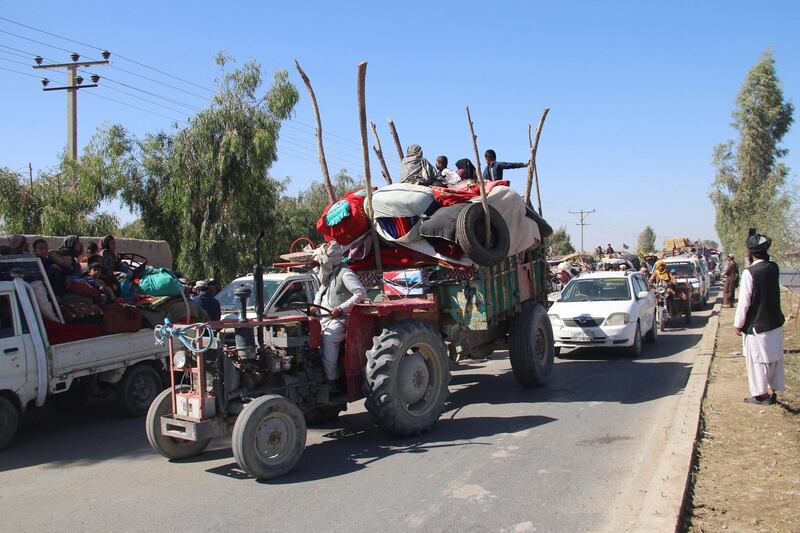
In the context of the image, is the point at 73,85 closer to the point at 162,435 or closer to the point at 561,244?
the point at 162,435

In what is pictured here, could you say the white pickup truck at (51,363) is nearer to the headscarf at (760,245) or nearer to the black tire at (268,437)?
the black tire at (268,437)

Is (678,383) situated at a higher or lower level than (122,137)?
lower

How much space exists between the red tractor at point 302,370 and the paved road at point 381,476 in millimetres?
316

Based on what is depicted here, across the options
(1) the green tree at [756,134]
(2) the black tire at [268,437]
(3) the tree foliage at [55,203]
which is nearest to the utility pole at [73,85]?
(3) the tree foliage at [55,203]

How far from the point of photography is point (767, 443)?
20.7 feet

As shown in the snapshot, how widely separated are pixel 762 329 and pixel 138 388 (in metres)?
8.12

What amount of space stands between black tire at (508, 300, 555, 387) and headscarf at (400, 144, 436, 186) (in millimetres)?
2426

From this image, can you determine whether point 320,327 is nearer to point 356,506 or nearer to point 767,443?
point 356,506

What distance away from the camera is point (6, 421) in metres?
7.59

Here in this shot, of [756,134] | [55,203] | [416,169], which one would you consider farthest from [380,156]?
[756,134]

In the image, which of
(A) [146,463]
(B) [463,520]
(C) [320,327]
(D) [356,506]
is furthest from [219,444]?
(B) [463,520]

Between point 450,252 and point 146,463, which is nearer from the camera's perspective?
point 146,463

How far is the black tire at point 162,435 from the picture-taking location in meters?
6.40

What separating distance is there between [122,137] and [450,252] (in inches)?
596
